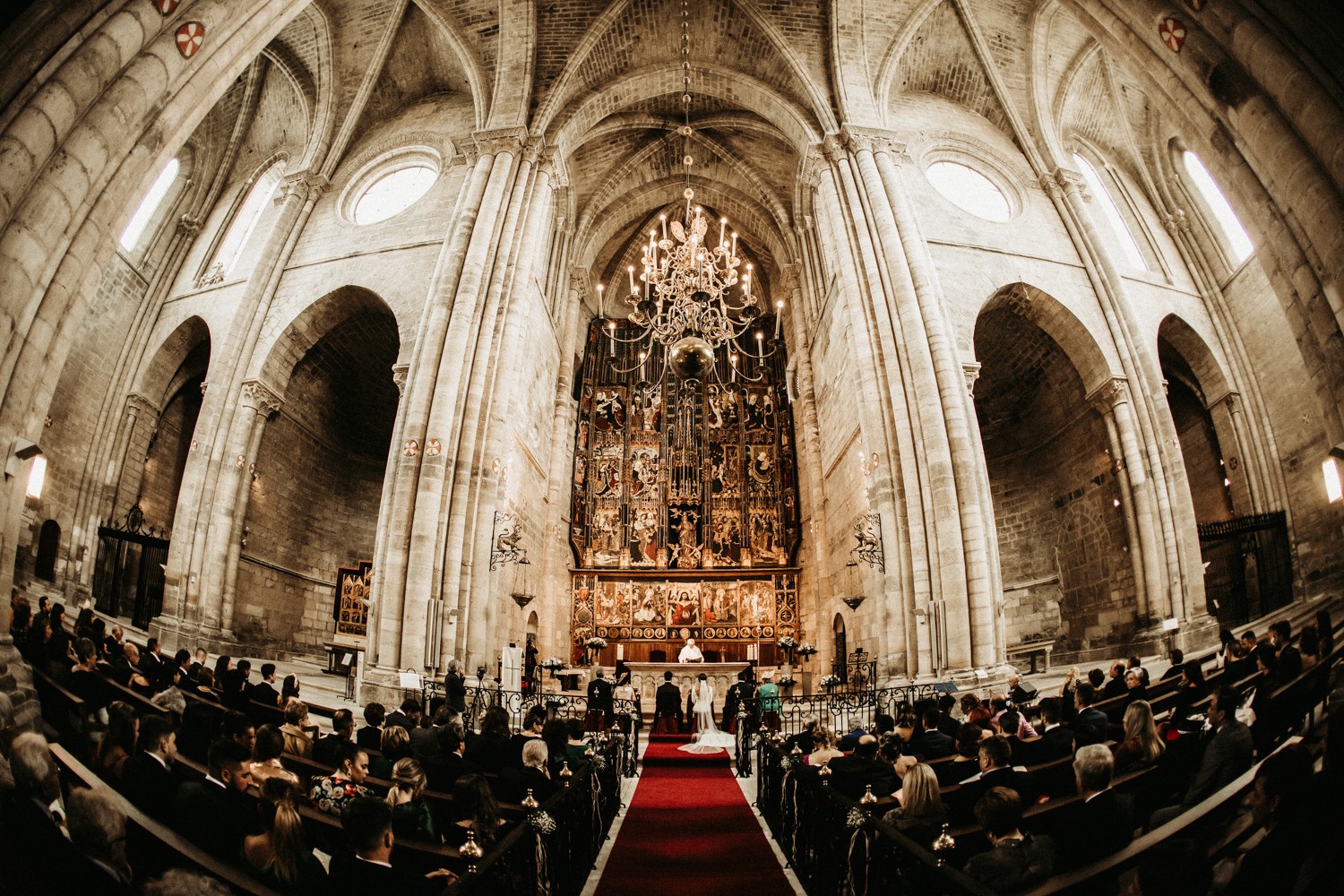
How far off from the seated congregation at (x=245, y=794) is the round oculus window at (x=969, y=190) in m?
16.1

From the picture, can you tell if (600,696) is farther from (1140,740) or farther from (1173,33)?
(1173,33)

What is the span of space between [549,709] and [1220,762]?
332 inches

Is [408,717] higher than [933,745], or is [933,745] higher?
[408,717]

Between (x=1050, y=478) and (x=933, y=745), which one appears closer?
(x=933, y=745)

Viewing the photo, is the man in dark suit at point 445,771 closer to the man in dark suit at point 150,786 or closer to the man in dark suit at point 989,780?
the man in dark suit at point 150,786

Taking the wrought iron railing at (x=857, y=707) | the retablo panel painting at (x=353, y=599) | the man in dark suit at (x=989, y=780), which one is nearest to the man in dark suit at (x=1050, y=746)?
→ the man in dark suit at (x=989, y=780)

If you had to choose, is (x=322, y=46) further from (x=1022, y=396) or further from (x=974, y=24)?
(x=1022, y=396)

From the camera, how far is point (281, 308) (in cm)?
1605

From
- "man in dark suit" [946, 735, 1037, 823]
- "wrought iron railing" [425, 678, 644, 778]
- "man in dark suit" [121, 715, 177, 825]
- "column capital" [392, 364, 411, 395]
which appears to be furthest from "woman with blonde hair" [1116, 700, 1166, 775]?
"column capital" [392, 364, 411, 395]

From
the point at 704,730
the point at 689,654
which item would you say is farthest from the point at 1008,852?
the point at 689,654

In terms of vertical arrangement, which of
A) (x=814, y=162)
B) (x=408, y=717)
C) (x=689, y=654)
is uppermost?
(x=814, y=162)

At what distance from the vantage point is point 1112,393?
14461mm

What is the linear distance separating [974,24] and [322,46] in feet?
54.6

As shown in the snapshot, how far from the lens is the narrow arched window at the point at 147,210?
658 inches
